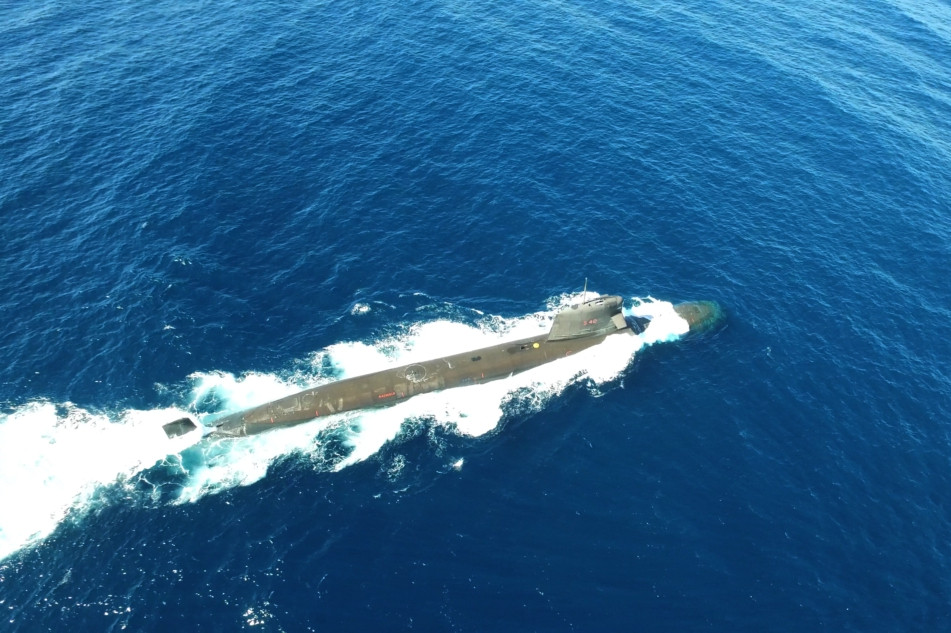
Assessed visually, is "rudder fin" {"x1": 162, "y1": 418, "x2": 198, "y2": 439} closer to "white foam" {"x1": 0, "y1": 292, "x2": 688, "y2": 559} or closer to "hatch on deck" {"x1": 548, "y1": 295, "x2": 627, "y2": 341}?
"white foam" {"x1": 0, "y1": 292, "x2": 688, "y2": 559}

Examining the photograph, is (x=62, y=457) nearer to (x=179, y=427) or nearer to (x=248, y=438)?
(x=179, y=427)

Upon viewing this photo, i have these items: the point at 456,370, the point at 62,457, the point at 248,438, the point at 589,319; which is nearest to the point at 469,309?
the point at 456,370

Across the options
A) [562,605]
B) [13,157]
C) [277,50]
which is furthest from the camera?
[277,50]

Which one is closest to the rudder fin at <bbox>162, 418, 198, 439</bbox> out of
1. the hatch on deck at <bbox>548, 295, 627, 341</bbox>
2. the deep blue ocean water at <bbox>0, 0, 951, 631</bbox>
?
the deep blue ocean water at <bbox>0, 0, 951, 631</bbox>

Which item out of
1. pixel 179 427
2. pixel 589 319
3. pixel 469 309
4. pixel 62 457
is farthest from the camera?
pixel 469 309

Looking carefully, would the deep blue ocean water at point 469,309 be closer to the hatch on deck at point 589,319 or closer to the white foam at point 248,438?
the white foam at point 248,438

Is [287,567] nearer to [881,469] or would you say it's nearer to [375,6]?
[881,469]

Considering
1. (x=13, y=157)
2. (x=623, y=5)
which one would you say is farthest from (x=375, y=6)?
(x=13, y=157)
